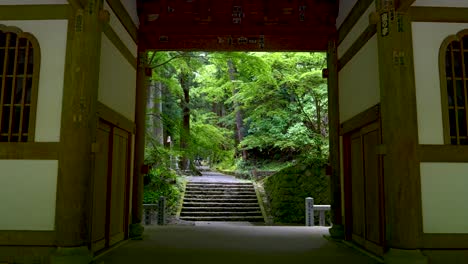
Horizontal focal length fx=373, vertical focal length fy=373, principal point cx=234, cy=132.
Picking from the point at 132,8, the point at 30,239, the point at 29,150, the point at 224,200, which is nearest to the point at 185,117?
the point at 224,200

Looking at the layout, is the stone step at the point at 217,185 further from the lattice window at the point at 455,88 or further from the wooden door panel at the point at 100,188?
the lattice window at the point at 455,88

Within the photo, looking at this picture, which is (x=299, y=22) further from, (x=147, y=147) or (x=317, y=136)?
(x=317, y=136)

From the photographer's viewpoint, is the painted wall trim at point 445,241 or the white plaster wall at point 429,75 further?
the white plaster wall at point 429,75

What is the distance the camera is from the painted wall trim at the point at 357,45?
188 inches

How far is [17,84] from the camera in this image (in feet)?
14.1

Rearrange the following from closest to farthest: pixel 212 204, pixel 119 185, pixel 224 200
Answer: pixel 119 185, pixel 212 204, pixel 224 200

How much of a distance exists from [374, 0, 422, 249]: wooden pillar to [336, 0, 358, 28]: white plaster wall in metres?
1.59

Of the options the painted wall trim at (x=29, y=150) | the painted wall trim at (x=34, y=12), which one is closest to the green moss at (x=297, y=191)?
the painted wall trim at (x=29, y=150)

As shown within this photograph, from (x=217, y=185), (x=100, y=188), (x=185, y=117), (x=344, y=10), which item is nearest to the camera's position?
(x=100, y=188)

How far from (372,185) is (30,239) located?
13.6 ft

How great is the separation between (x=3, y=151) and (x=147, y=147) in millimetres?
6735

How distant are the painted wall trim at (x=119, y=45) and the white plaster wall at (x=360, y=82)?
339cm

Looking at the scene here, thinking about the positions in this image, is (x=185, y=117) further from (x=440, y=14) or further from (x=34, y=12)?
(x=440, y=14)

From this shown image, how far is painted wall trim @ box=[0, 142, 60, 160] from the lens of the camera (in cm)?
409
